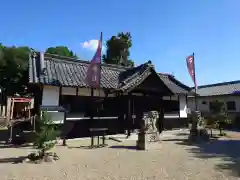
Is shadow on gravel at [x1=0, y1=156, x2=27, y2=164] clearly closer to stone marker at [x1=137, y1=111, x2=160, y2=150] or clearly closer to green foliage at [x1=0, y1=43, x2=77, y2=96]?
stone marker at [x1=137, y1=111, x2=160, y2=150]

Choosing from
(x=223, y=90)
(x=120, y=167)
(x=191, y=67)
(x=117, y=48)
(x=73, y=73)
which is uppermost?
(x=117, y=48)

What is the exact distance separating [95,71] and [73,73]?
2.57m

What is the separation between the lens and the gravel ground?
6.29 m

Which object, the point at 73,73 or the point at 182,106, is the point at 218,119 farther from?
the point at 73,73

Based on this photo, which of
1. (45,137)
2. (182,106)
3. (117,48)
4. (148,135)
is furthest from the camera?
(117,48)

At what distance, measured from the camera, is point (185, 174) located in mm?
6559

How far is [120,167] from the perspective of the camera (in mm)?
7305

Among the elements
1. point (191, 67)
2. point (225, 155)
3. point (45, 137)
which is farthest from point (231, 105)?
point (45, 137)

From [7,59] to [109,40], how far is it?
60.8 feet

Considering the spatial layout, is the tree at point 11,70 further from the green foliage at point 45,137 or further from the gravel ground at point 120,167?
the gravel ground at point 120,167

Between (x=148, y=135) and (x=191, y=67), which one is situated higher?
(x=191, y=67)

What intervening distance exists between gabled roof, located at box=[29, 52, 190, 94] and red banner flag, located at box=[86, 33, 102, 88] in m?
1.03

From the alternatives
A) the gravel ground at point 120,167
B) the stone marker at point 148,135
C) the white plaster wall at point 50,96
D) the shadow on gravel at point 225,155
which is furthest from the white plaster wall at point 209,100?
the white plaster wall at point 50,96

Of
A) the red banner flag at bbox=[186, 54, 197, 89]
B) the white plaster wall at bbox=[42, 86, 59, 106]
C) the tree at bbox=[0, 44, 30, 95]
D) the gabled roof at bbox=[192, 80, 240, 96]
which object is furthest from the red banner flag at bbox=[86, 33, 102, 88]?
the tree at bbox=[0, 44, 30, 95]
